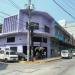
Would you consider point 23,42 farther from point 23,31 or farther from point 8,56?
point 8,56

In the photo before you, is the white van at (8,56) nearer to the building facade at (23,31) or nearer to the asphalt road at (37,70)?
the building facade at (23,31)

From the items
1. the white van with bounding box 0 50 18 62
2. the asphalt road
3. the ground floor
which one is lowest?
the asphalt road

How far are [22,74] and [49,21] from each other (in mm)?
34394

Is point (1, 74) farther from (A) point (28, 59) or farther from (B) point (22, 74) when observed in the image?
(A) point (28, 59)

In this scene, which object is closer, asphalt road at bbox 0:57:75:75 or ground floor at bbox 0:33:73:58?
asphalt road at bbox 0:57:75:75

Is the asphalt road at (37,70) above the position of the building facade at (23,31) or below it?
below

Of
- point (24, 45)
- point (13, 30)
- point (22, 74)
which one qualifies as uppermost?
point (13, 30)

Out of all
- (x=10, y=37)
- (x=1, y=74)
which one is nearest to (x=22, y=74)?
(x=1, y=74)

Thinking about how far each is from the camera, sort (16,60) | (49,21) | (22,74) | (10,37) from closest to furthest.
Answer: (22,74) < (16,60) < (10,37) < (49,21)

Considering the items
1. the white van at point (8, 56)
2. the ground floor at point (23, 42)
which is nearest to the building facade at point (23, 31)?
the ground floor at point (23, 42)

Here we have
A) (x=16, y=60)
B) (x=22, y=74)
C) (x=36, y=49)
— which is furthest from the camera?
(x=36, y=49)

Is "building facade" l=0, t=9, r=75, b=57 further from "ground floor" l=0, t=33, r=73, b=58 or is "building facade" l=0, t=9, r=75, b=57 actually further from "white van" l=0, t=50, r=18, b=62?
"white van" l=0, t=50, r=18, b=62

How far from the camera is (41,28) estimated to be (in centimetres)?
4712

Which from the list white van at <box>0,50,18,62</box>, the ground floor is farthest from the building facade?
white van at <box>0,50,18,62</box>
